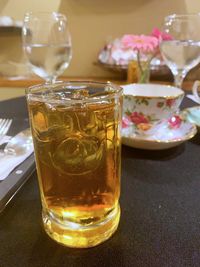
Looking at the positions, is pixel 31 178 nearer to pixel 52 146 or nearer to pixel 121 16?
pixel 52 146

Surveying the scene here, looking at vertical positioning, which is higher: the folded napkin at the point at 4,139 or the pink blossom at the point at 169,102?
Result: the pink blossom at the point at 169,102

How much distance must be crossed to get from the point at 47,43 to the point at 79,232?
694 mm

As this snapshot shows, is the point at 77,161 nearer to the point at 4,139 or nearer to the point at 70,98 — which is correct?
the point at 70,98

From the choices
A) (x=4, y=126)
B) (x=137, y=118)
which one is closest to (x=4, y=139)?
(x=4, y=126)

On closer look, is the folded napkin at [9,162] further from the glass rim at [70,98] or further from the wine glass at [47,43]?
the wine glass at [47,43]

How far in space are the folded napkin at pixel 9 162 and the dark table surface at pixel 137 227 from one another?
3 centimetres

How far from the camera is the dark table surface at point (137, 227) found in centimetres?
28

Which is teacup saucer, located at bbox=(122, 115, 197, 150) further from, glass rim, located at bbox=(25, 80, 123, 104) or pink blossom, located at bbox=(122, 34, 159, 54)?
pink blossom, located at bbox=(122, 34, 159, 54)

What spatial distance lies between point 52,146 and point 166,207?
154 millimetres

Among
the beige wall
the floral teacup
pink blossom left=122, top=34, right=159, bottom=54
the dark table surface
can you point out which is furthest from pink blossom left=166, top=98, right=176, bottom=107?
the beige wall

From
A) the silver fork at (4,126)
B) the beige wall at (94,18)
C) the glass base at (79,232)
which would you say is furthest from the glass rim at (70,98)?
the beige wall at (94,18)

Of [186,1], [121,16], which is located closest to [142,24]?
[121,16]

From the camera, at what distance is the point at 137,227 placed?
322 millimetres

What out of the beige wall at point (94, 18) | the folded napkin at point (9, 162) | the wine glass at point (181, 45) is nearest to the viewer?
the folded napkin at point (9, 162)
